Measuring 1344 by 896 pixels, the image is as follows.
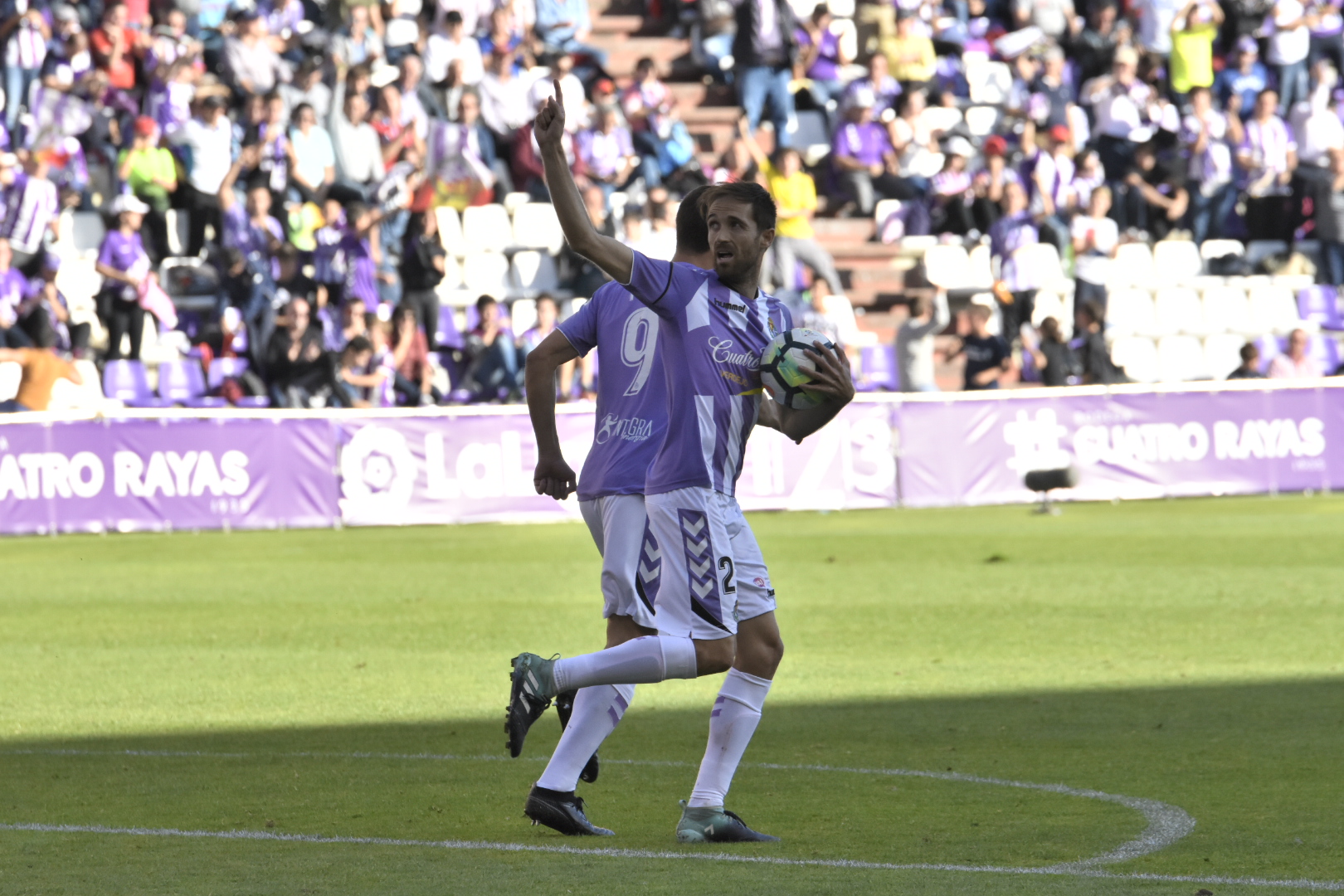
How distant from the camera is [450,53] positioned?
88.7 feet

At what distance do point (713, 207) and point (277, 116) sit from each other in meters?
19.3

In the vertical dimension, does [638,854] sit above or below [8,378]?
above

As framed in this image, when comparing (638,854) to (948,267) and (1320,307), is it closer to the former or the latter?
(948,267)

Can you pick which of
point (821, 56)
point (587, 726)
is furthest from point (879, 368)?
point (587, 726)

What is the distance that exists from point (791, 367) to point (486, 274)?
1973 centimetres

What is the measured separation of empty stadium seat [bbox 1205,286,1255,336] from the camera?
2789 centimetres

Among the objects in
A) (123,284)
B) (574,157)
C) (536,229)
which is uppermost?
(574,157)

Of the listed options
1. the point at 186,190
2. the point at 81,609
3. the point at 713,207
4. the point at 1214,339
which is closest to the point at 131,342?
the point at 186,190

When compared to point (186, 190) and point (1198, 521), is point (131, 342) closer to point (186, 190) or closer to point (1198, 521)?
point (186, 190)

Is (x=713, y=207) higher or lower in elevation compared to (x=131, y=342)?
higher

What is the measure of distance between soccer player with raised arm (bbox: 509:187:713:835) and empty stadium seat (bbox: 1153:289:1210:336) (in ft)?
72.1

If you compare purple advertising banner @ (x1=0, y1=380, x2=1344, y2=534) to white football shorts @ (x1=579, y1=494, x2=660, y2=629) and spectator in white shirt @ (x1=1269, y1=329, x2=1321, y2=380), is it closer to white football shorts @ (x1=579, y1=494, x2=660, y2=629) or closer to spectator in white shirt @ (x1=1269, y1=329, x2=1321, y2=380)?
spectator in white shirt @ (x1=1269, y1=329, x2=1321, y2=380)

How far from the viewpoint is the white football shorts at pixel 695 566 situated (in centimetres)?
611

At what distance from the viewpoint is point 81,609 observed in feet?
47.1
